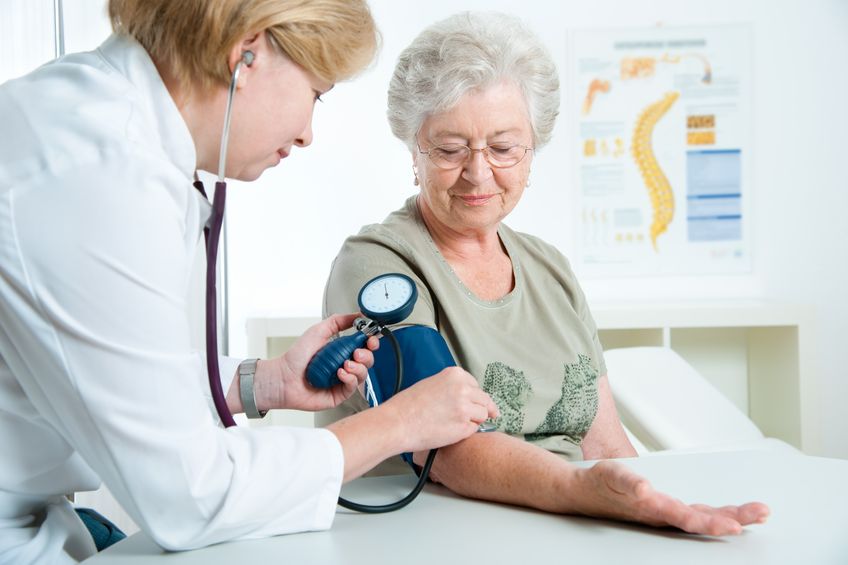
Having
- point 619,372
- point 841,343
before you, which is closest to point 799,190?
point 841,343

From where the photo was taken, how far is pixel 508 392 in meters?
1.57

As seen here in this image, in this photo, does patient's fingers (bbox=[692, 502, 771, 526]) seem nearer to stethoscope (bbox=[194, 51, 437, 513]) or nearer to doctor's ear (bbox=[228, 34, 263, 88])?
stethoscope (bbox=[194, 51, 437, 513])

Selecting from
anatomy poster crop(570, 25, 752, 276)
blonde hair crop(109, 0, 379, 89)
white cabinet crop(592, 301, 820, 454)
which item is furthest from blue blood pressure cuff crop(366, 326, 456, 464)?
anatomy poster crop(570, 25, 752, 276)

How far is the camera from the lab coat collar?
3.22ft

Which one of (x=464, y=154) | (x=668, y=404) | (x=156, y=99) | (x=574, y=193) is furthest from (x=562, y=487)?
(x=574, y=193)

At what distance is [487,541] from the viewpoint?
1.00 m

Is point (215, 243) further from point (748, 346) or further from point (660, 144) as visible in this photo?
point (748, 346)

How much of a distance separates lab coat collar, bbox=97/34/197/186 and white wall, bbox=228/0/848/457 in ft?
A: 8.73

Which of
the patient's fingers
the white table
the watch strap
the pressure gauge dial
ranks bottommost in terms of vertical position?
the white table

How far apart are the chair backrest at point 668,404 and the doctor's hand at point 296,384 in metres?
1.49

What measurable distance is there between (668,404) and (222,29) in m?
2.01

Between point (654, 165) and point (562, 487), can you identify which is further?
point (654, 165)

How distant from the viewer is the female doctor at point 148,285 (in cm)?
84

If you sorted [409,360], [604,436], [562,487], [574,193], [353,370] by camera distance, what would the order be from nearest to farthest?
1. [562,487]
2. [353,370]
3. [409,360]
4. [604,436]
5. [574,193]
